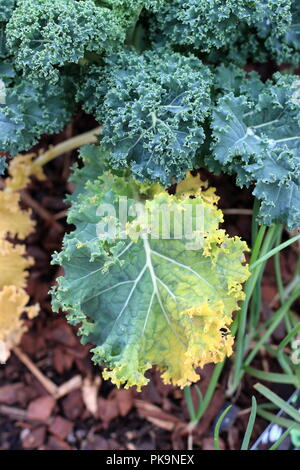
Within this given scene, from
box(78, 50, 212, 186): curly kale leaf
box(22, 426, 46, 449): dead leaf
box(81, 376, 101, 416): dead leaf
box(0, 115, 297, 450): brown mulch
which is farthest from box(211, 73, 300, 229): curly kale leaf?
box(22, 426, 46, 449): dead leaf

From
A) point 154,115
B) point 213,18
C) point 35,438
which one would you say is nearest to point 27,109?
point 154,115

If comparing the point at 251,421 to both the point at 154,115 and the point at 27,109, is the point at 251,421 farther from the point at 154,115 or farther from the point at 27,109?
the point at 27,109

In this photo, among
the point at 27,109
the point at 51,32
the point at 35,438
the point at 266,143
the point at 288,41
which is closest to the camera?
the point at 51,32

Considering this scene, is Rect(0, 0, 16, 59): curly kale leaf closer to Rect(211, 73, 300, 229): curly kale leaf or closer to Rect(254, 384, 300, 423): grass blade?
Rect(211, 73, 300, 229): curly kale leaf

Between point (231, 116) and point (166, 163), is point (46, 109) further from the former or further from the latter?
point (231, 116)
